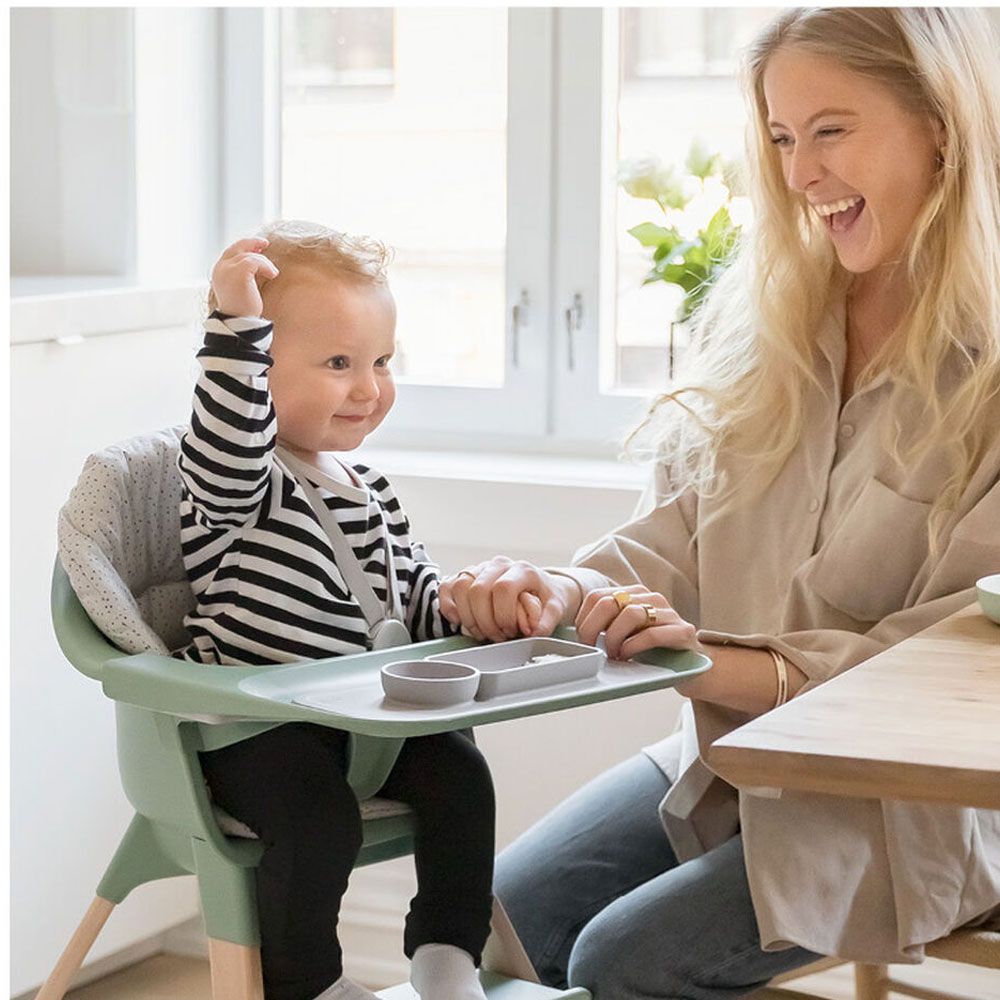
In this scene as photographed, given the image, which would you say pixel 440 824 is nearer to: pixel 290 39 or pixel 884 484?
pixel 884 484

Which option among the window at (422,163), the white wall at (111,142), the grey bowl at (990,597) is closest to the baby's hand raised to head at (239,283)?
the grey bowl at (990,597)

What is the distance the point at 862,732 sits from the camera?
1.07 m

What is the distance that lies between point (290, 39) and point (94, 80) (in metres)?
0.36

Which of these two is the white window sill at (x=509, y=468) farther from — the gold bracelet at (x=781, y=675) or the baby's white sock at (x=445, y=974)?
the baby's white sock at (x=445, y=974)

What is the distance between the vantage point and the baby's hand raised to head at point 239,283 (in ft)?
4.73

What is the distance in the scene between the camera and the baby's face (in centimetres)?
154

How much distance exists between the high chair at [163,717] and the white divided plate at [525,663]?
8 cm

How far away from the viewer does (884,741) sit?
105 centimetres

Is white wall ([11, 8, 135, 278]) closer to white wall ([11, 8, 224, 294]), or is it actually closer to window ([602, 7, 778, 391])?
white wall ([11, 8, 224, 294])

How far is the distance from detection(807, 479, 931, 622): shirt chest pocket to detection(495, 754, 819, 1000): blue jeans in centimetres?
27

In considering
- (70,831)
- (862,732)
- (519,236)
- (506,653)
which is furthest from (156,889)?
(862,732)

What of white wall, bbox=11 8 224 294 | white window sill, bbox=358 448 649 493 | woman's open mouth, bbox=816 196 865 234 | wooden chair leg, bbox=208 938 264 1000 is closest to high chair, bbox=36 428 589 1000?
wooden chair leg, bbox=208 938 264 1000

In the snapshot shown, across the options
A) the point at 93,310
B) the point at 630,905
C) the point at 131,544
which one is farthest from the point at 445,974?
the point at 93,310

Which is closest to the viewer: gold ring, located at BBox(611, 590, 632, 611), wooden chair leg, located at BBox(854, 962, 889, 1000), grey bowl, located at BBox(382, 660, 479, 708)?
grey bowl, located at BBox(382, 660, 479, 708)
